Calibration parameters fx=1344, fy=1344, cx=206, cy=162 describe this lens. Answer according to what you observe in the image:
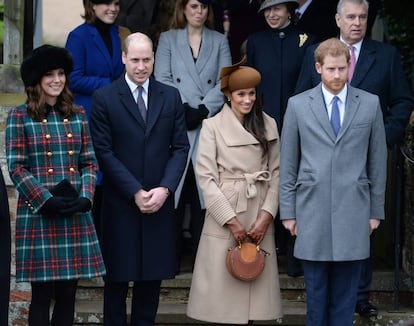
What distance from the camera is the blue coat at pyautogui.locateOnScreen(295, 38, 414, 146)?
8789mm

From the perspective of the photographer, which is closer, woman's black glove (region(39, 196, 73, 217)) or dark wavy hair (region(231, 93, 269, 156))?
woman's black glove (region(39, 196, 73, 217))

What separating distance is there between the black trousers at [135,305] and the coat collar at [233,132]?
1015 millimetres

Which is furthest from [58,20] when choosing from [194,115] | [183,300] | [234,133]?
[234,133]

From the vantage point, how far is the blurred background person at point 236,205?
332 inches

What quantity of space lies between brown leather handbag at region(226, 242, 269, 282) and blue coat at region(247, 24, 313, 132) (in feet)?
4.21

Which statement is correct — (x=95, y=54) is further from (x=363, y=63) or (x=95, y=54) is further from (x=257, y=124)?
(x=363, y=63)

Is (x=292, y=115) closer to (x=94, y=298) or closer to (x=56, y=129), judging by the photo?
(x=56, y=129)

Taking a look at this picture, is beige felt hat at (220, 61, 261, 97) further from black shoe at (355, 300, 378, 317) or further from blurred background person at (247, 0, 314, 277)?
black shoe at (355, 300, 378, 317)

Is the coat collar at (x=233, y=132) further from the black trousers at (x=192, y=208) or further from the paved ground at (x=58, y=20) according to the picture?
the paved ground at (x=58, y=20)

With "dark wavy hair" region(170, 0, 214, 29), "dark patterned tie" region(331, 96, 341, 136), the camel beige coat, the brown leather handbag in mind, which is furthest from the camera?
"dark wavy hair" region(170, 0, 214, 29)

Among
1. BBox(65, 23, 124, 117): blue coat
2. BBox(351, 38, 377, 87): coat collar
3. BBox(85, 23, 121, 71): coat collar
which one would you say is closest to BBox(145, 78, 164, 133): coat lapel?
BBox(65, 23, 124, 117): blue coat

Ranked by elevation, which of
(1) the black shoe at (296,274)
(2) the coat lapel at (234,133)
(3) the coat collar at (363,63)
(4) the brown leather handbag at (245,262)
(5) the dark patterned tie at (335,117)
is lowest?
(1) the black shoe at (296,274)

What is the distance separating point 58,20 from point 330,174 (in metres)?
3.38

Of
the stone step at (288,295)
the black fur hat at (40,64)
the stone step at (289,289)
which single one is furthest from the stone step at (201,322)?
A: the black fur hat at (40,64)
